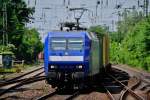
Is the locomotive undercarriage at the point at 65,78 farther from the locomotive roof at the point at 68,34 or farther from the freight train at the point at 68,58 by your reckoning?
the locomotive roof at the point at 68,34

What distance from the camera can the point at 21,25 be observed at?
8338 cm

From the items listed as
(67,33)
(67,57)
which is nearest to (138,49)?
(67,33)

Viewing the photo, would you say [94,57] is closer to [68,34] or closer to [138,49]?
[68,34]

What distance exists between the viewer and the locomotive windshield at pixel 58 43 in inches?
1083

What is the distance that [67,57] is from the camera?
2722cm

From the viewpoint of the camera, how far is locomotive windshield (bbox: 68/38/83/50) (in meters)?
27.4

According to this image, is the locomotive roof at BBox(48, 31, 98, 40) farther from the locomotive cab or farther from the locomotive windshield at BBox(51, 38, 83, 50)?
the locomotive windshield at BBox(51, 38, 83, 50)

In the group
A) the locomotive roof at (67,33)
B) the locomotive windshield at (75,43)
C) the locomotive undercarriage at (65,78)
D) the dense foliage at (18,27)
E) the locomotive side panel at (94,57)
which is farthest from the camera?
the dense foliage at (18,27)

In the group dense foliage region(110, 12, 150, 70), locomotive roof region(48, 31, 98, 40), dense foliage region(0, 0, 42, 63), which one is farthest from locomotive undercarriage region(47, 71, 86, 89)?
dense foliage region(0, 0, 42, 63)

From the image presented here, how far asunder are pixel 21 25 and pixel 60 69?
187 feet

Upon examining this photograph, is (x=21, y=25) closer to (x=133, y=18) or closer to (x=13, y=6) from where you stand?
(x=13, y=6)


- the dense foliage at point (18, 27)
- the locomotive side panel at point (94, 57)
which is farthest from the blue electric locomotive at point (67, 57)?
the dense foliage at point (18, 27)

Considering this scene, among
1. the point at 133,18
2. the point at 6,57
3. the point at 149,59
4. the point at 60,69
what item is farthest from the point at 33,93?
the point at 133,18

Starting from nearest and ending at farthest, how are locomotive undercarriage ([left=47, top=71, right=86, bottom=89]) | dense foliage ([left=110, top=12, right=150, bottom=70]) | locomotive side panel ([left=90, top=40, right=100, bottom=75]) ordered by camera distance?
locomotive undercarriage ([left=47, top=71, right=86, bottom=89])
locomotive side panel ([left=90, top=40, right=100, bottom=75])
dense foliage ([left=110, top=12, right=150, bottom=70])
